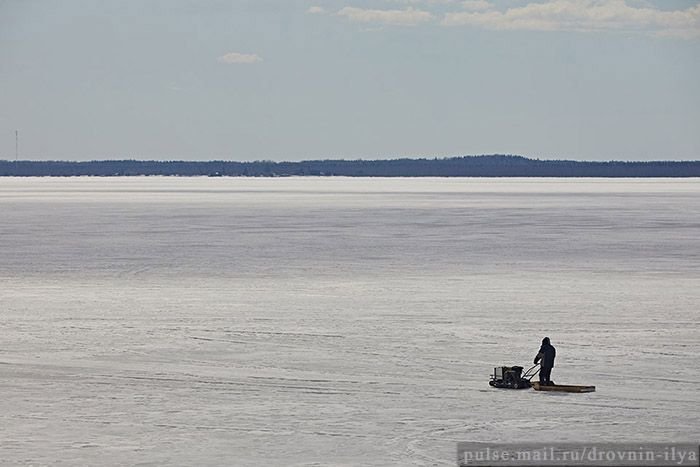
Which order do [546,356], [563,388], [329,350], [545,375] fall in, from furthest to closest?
1. [329,350]
2. [546,356]
3. [545,375]
4. [563,388]

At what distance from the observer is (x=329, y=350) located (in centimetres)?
1689

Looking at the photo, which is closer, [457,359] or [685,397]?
[685,397]

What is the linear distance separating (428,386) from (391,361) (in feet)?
5.58

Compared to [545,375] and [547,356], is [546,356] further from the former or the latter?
[545,375]

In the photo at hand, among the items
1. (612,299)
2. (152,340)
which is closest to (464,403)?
(152,340)

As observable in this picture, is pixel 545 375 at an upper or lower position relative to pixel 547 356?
lower

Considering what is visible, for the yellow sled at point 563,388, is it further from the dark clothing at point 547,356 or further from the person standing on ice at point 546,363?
the dark clothing at point 547,356

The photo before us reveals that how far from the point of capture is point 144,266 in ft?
97.6

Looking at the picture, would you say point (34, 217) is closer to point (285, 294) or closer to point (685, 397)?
point (285, 294)
